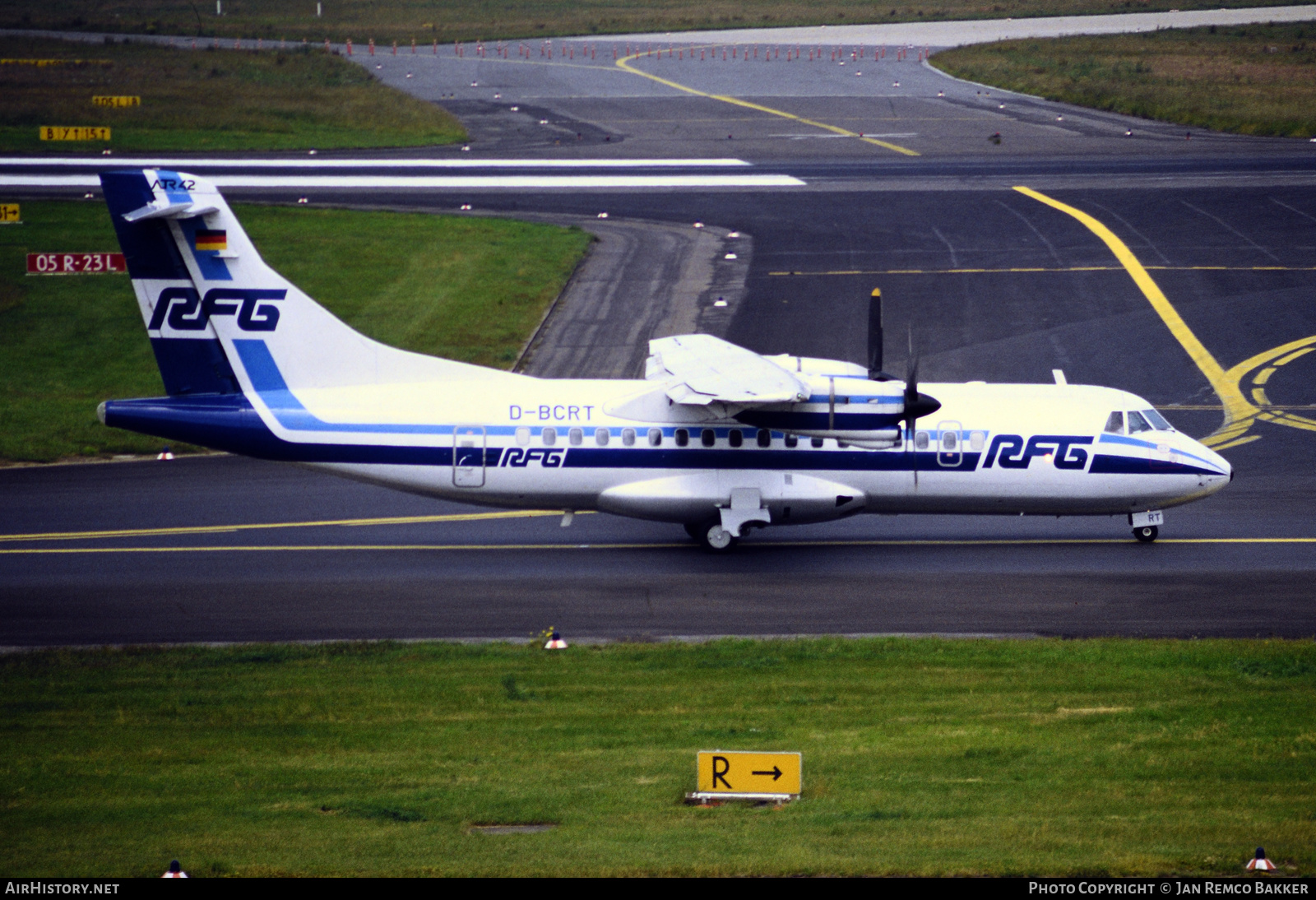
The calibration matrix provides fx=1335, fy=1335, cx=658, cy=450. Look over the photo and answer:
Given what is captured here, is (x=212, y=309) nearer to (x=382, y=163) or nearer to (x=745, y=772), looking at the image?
(x=745, y=772)

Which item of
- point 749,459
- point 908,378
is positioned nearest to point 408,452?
point 749,459

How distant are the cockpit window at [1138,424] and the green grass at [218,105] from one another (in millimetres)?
46494

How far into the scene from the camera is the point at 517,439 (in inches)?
992

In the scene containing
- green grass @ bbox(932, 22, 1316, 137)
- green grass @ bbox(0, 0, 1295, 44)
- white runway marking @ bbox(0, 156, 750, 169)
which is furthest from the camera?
green grass @ bbox(0, 0, 1295, 44)

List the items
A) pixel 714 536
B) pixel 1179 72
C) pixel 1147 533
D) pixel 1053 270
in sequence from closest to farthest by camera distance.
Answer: pixel 714 536 → pixel 1147 533 → pixel 1053 270 → pixel 1179 72

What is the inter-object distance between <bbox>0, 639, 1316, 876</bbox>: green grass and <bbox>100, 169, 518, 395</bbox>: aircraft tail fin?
6348 mm

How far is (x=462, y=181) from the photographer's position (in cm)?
5641

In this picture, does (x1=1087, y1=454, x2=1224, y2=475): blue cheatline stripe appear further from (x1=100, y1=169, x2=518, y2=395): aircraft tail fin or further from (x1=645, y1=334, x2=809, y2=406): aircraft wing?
(x1=100, y1=169, x2=518, y2=395): aircraft tail fin

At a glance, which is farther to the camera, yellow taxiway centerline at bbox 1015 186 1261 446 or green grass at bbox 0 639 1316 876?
yellow taxiway centerline at bbox 1015 186 1261 446

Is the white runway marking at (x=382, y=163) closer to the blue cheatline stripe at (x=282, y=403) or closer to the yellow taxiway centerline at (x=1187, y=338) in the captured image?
the yellow taxiway centerline at (x=1187, y=338)

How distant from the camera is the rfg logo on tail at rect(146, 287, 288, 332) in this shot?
24641mm

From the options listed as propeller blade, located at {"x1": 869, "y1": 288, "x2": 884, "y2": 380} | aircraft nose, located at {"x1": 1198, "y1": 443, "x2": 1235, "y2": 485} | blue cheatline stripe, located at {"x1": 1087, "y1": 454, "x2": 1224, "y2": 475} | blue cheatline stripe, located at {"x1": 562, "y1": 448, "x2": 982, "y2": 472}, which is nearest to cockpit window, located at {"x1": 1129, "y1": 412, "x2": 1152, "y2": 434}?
blue cheatline stripe, located at {"x1": 1087, "y1": 454, "x2": 1224, "y2": 475}

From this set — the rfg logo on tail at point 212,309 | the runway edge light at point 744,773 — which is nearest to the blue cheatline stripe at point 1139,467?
the runway edge light at point 744,773

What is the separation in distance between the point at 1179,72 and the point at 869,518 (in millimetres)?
61766
